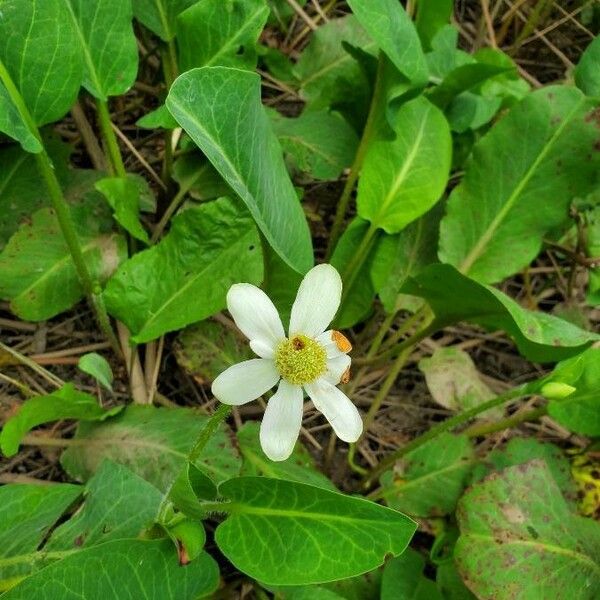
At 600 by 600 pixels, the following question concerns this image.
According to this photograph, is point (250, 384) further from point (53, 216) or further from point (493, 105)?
point (493, 105)

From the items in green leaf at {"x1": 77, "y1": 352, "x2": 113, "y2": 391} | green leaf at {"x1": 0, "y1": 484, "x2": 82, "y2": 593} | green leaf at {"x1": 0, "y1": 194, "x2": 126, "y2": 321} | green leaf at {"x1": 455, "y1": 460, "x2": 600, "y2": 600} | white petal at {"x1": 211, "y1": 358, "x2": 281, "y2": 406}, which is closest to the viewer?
white petal at {"x1": 211, "y1": 358, "x2": 281, "y2": 406}

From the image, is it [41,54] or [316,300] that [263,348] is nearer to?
[316,300]

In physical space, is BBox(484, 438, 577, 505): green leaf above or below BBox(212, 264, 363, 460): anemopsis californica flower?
below

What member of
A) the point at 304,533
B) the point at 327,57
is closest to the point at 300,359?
the point at 304,533

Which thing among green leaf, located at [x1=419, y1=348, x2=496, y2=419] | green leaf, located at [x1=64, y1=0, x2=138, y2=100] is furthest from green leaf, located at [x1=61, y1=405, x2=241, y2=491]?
green leaf, located at [x1=64, y1=0, x2=138, y2=100]

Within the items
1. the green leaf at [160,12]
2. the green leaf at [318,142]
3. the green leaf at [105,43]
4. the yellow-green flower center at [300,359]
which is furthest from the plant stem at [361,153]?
the yellow-green flower center at [300,359]

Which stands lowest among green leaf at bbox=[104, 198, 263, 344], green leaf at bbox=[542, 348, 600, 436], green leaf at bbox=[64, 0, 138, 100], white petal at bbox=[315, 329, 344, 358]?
green leaf at bbox=[542, 348, 600, 436]

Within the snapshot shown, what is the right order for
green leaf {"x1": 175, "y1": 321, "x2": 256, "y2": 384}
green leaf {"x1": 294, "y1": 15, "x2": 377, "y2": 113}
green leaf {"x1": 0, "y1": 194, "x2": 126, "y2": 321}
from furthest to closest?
green leaf {"x1": 294, "y1": 15, "x2": 377, "y2": 113} → green leaf {"x1": 175, "y1": 321, "x2": 256, "y2": 384} → green leaf {"x1": 0, "y1": 194, "x2": 126, "y2": 321}

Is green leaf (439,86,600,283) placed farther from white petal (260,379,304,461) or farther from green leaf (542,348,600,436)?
white petal (260,379,304,461)
